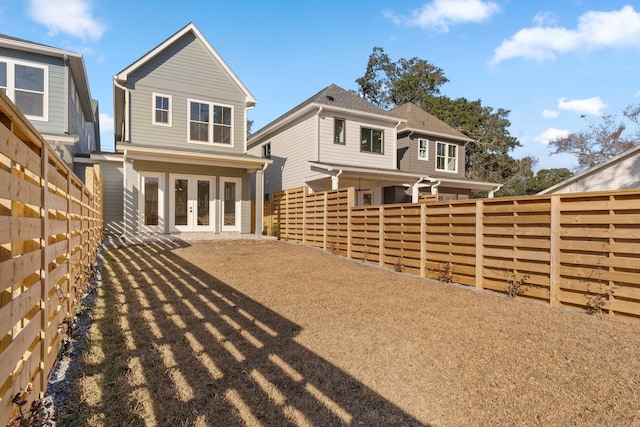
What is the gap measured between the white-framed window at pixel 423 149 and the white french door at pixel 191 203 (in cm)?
1130

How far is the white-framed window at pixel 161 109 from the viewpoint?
1307 cm

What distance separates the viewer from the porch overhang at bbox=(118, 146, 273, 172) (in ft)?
38.8

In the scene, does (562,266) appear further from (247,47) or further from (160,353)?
(247,47)

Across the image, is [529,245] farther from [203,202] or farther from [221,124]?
[221,124]

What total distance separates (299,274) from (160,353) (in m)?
4.39

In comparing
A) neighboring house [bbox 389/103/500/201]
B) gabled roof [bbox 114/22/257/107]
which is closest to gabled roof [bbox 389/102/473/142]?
neighboring house [bbox 389/103/500/201]

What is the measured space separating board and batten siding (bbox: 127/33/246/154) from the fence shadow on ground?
9259 mm

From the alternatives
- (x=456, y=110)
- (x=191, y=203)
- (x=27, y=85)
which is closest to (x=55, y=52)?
(x=27, y=85)

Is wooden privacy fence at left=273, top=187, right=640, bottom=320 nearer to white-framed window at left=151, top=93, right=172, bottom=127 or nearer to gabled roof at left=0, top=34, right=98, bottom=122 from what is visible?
white-framed window at left=151, top=93, right=172, bottom=127

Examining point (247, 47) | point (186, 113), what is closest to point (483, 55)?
point (247, 47)

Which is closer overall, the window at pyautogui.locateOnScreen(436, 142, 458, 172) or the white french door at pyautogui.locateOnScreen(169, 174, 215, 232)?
the white french door at pyautogui.locateOnScreen(169, 174, 215, 232)

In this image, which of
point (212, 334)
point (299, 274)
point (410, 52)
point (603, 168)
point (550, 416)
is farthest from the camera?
point (410, 52)

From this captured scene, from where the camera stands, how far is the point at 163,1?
1258cm

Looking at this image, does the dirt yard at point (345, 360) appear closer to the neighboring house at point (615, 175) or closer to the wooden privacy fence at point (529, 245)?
the wooden privacy fence at point (529, 245)
